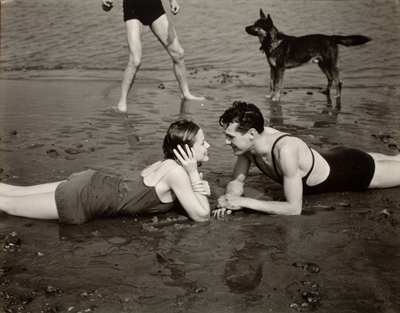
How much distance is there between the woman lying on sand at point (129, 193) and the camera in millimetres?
4137

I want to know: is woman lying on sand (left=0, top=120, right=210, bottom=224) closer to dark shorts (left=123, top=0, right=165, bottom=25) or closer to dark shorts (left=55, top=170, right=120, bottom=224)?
dark shorts (left=55, top=170, right=120, bottom=224)

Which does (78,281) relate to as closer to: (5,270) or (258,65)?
(5,270)

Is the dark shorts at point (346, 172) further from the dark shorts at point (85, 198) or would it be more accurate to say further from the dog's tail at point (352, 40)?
the dog's tail at point (352, 40)

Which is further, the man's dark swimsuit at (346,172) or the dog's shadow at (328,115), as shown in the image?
the dog's shadow at (328,115)

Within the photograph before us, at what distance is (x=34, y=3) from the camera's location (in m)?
19.7

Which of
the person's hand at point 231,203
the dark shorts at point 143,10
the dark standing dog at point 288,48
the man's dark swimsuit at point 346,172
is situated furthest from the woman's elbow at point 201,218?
the dark standing dog at point 288,48

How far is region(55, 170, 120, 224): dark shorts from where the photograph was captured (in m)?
4.11

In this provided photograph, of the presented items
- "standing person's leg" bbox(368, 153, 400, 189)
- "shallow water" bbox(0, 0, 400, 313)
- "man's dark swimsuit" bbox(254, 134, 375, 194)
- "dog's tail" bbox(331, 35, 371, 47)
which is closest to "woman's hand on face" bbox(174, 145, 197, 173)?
"shallow water" bbox(0, 0, 400, 313)

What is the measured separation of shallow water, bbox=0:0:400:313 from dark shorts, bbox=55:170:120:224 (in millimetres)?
96

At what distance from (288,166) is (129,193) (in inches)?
53.3

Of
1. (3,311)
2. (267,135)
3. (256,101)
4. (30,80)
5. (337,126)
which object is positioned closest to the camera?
(3,311)

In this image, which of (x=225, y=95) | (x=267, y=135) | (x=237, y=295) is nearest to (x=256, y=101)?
(x=225, y=95)

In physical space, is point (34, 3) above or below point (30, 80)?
above

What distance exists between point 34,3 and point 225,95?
13.1 metres
